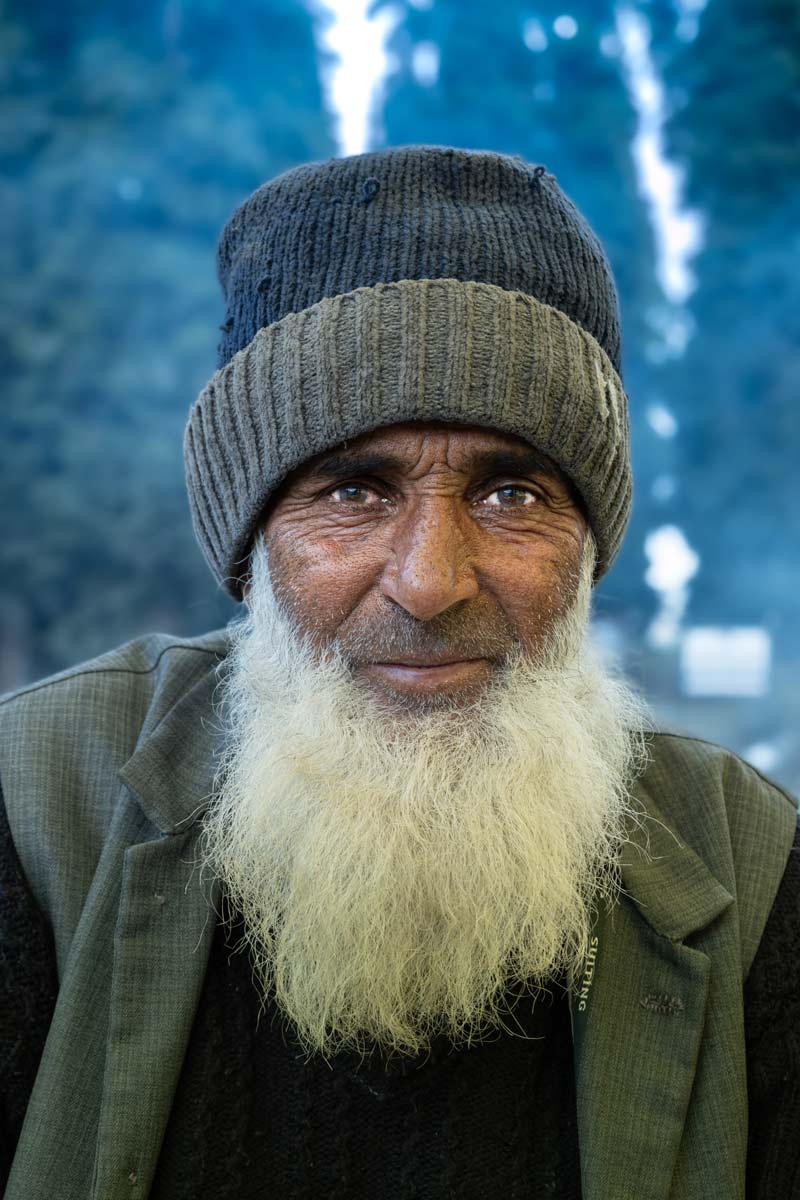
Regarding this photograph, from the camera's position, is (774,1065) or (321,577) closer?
(774,1065)

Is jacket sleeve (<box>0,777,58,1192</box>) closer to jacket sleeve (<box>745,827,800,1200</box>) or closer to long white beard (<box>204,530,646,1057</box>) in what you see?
long white beard (<box>204,530,646,1057</box>)

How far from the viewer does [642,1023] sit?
4.86 feet

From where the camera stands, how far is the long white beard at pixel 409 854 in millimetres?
1498

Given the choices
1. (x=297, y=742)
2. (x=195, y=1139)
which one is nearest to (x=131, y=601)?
(x=297, y=742)

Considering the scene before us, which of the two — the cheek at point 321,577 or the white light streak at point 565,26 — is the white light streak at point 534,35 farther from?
the cheek at point 321,577

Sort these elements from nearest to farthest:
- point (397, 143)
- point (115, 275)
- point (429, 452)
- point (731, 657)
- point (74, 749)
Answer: point (429, 452)
point (74, 749)
point (115, 275)
point (397, 143)
point (731, 657)

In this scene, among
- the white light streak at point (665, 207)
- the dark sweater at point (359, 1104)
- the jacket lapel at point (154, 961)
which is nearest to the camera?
the jacket lapel at point (154, 961)

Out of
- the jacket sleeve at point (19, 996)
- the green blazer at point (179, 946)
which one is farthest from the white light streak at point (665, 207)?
the jacket sleeve at point (19, 996)

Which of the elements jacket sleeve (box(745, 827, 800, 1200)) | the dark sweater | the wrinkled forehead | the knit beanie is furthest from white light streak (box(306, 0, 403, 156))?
jacket sleeve (box(745, 827, 800, 1200))

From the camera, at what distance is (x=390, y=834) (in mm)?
1487

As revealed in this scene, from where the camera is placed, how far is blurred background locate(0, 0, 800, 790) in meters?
3.54

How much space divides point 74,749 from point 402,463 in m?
0.78

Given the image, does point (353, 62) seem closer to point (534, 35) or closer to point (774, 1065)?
point (534, 35)

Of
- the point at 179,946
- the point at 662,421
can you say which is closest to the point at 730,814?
the point at 179,946
